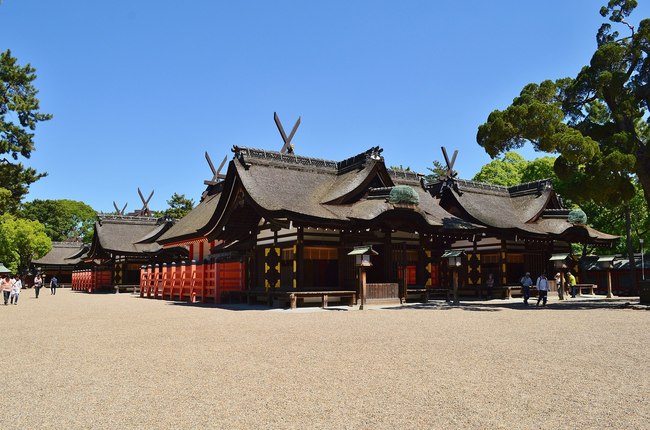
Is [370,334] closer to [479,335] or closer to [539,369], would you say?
[479,335]

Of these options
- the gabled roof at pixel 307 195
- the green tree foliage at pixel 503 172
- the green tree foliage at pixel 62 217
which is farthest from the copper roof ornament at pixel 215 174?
the green tree foliage at pixel 62 217

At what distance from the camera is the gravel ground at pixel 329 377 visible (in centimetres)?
563

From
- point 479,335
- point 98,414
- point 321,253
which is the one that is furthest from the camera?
point 321,253

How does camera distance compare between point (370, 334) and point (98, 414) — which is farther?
point (370, 334)

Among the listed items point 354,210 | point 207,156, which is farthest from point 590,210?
point 207,156

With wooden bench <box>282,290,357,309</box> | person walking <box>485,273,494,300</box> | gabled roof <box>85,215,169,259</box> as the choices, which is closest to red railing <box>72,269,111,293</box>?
gabled roof <box>85,215,169,259</box>

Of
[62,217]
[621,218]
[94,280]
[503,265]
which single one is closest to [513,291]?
[503,265]

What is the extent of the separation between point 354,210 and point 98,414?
18.7 metres

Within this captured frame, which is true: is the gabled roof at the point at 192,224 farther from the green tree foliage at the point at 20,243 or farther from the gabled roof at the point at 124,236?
the green tree foliage at the point at 20,243

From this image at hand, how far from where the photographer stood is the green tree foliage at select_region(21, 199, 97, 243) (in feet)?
279

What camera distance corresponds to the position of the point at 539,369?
805 centimetres

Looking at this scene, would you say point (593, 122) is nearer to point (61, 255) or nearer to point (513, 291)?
point (513, 291)

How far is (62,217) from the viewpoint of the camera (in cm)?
8919

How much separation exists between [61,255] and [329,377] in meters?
71.9
